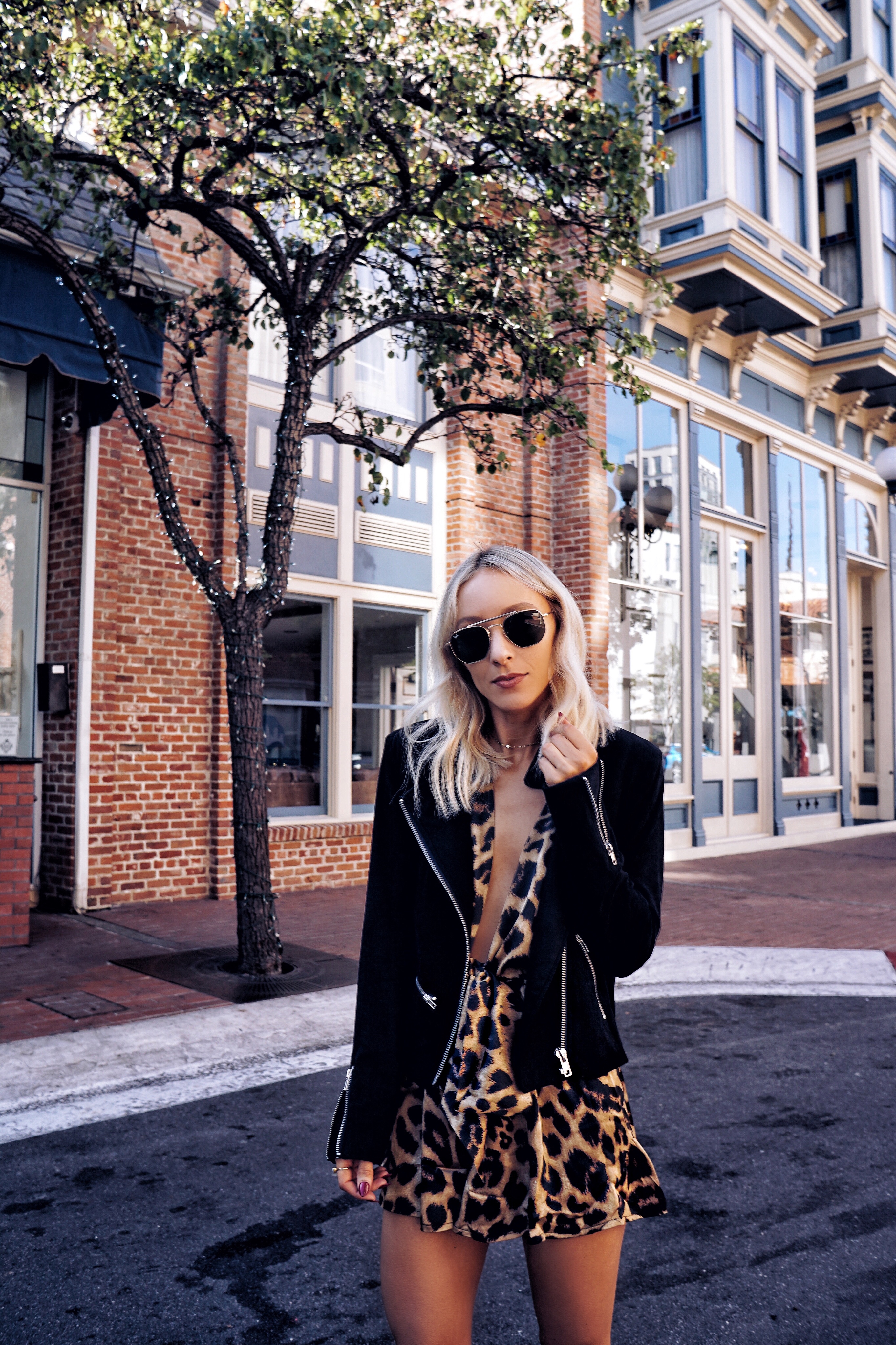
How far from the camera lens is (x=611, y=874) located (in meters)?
1.81

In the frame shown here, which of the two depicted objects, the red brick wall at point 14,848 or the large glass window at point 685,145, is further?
the large glass window at point 685,145

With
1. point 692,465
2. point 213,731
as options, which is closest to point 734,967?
point 213,731

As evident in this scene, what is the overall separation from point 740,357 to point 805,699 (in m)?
5.28

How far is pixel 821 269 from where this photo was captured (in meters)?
16.2

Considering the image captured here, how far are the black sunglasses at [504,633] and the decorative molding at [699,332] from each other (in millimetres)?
12960

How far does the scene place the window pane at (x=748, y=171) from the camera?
1372 cm

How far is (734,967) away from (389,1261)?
595cm

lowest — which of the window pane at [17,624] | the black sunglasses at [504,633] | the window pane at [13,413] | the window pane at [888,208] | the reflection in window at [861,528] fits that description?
the black sunglasses at [504,633]

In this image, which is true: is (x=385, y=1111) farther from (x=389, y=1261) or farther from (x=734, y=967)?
(x=734, y=967)

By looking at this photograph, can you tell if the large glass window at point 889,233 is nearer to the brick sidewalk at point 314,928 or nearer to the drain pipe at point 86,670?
the brick sidewalk at point 314,928

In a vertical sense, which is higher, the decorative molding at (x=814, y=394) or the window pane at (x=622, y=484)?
the decorative molding at (x=814, y=394)

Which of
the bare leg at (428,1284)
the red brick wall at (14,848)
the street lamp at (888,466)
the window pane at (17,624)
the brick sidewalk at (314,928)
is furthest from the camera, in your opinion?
the street lamp at (888,466)

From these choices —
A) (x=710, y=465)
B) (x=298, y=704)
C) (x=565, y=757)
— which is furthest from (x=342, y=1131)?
(x=710, y=465)

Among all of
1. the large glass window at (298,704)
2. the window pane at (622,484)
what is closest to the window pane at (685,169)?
the window pane at (622,484)
